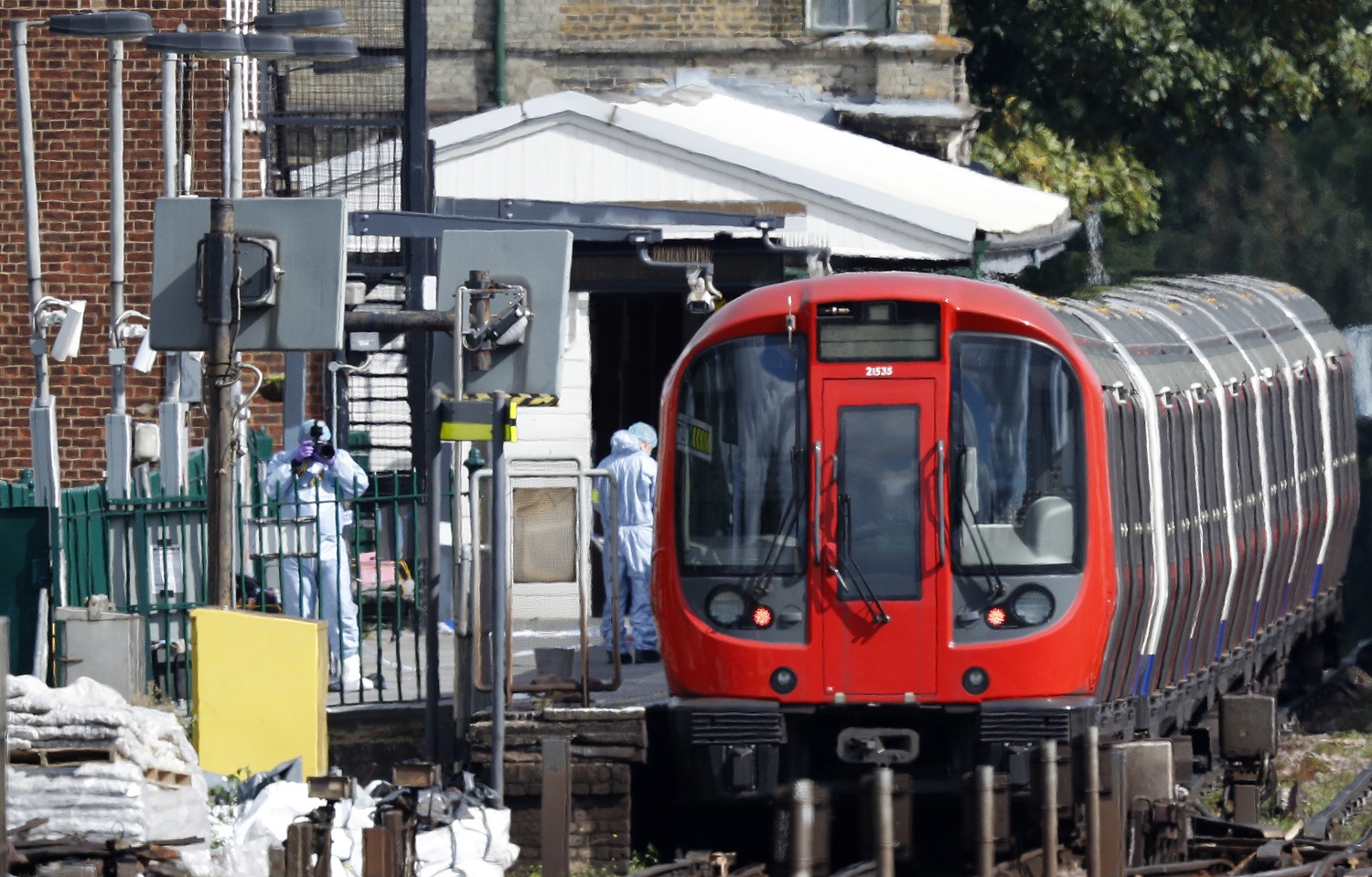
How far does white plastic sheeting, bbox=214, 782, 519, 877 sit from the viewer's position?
1044 centimetres

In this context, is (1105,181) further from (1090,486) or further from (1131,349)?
(1090,486)

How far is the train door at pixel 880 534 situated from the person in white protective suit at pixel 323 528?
138 inches

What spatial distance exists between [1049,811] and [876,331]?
7.83 ft

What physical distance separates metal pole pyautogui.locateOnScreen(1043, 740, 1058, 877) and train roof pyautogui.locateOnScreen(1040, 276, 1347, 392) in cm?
213

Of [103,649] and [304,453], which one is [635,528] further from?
[103,649]

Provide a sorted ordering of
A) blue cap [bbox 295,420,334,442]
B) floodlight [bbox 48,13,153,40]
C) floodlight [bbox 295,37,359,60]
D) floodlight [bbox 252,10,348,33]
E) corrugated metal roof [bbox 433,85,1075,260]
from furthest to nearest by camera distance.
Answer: corrugated metal roof [bbox 433,85,1075,260]
floodlight [bbox 252,10,348,33]
floodlight [bbox 295,37,359,60]
floodlight [bbox 48,13,153,40]
blue cap [bbox 295,420,334,442]

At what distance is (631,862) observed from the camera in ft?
39.4

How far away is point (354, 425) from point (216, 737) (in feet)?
43.6

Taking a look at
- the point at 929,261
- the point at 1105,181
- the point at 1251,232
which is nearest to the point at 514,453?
the point at 929,261

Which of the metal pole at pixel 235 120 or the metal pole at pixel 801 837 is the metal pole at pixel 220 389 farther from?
the metal pole at pixel 235 120

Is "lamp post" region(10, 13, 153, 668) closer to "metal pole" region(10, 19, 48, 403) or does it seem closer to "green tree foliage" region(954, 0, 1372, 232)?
"metal pole" region(10, 19, 48, 403)

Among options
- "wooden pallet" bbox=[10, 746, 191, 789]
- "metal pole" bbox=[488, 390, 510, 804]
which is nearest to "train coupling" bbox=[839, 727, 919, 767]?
"metal pole" bbox=[488, 390, 510, 804]

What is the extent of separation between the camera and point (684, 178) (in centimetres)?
2100

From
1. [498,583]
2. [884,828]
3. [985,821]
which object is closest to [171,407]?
[498,583]
